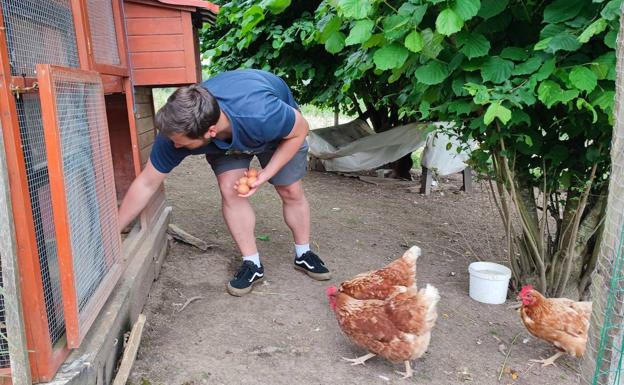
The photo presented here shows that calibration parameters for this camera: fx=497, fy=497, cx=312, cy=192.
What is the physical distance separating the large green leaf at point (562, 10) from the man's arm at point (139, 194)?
81.1 inches

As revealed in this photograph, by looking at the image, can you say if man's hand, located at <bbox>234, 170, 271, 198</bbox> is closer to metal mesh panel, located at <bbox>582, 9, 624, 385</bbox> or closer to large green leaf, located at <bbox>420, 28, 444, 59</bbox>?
large green leaf, located at <bbox>420, 28, 444, 59</bbox>

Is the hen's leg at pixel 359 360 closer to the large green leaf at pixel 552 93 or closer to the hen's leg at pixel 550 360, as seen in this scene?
the hen's leg at pixel 550 360

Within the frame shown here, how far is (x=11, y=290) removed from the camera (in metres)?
1.46

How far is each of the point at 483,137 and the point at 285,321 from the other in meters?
1.64

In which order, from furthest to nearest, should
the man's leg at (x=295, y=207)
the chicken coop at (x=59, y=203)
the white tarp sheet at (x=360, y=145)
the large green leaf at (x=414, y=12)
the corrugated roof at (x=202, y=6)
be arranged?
the white tarp sheet at (x=360, y=145) → the man's leg at (x=295, y=207) → the corrugated roof at (x=202, y=6) → the large green leaf at (x=414, y=12) → the chicken coop at (x=59, y=203)

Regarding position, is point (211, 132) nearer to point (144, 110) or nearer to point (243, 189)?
point (243, 189)

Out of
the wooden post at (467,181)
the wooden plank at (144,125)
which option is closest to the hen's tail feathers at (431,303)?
the wooden plank at (144,125)

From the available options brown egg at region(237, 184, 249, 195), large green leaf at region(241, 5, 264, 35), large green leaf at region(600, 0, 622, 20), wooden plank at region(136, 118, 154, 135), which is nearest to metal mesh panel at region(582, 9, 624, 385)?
large green leaf at region(600, 0, 622, 20)

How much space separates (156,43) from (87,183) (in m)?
1.49

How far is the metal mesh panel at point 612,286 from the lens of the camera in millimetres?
1348

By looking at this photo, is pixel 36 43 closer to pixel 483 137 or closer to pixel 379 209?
pixel 483 137

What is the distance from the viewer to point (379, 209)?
5.74 m

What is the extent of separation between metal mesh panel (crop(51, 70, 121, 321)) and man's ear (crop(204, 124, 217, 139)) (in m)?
0.45

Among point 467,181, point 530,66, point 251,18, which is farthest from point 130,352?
point 467,181
